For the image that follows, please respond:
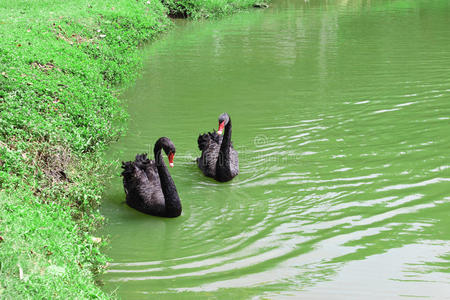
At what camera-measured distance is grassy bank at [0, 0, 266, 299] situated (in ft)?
13.5

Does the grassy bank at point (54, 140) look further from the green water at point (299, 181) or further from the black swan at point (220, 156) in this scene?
the black swan at point (220, 156)

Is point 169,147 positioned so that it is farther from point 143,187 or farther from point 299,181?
point 299,181

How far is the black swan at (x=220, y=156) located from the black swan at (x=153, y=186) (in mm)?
831

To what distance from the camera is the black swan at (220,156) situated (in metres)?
7.00

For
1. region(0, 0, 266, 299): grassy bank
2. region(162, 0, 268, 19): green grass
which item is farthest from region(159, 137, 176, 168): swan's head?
region(162, 0, 268, 19): green grass

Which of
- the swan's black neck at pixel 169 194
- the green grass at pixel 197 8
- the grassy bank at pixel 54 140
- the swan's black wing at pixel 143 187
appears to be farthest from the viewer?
the green grass at pixel 197 8

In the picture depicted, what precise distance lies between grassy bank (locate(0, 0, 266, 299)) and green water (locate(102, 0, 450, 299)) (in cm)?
42

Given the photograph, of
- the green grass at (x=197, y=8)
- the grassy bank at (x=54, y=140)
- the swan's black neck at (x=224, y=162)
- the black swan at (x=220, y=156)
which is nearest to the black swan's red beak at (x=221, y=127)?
the black swan at (x=220, y=156)

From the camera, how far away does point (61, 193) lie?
5910 millimetres

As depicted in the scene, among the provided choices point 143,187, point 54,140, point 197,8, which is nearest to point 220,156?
point 143,187

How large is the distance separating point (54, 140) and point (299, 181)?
318cm

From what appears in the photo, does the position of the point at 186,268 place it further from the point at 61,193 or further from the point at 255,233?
the point at 61,193

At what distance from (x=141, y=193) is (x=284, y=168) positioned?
212 centimetres

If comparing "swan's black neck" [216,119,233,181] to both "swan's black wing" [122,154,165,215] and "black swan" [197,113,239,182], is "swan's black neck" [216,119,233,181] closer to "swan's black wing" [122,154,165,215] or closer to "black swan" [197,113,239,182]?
"black swan" [197,113,239,182]
